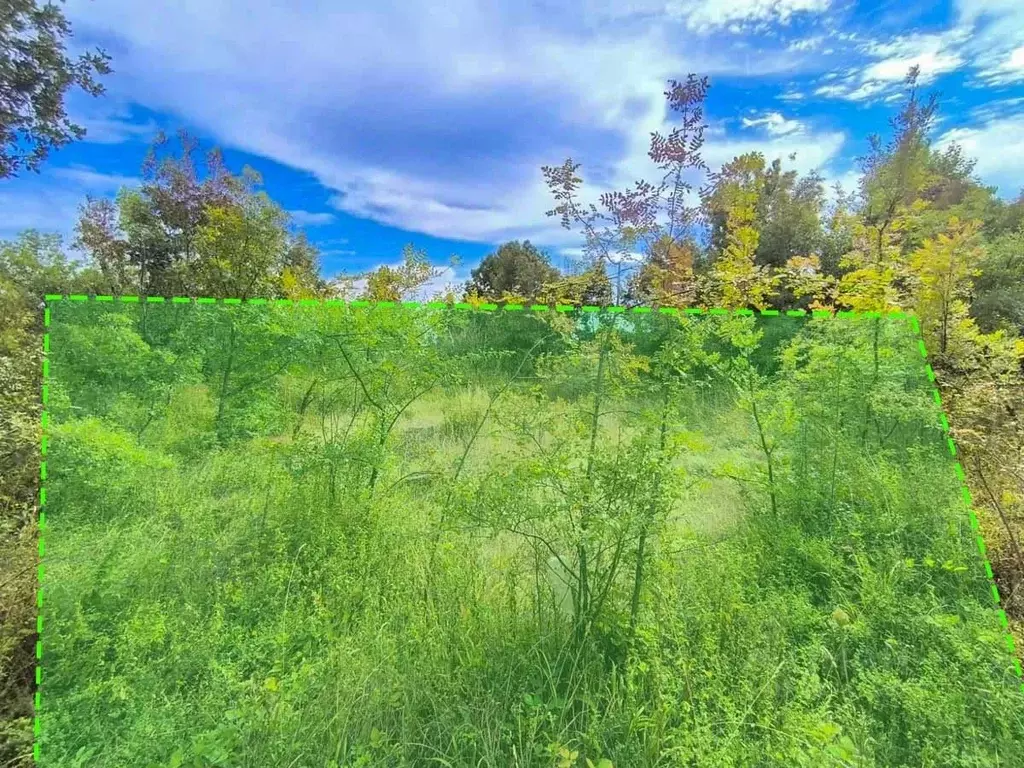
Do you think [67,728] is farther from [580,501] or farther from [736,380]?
[736,380]

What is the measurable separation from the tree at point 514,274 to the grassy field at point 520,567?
0.95 ft

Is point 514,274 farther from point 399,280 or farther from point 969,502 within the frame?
point 969,502

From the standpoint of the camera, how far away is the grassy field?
153 centimetres

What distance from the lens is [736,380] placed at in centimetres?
267

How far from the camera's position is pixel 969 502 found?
2.44 meters

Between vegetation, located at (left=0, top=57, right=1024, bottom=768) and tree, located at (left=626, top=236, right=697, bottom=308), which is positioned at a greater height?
tree, located at (left=626, top=236, right=697, bottom=308)

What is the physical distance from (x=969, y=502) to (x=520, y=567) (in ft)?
7.56

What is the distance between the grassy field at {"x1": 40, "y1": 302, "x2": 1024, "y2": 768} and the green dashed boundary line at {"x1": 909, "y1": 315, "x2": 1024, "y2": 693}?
40mm

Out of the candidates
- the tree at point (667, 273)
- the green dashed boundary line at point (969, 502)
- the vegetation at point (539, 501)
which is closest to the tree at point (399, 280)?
the vegetation at point (539, 501)

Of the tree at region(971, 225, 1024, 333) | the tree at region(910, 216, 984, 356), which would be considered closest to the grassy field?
the tree at region(910, 216, 984, 356)

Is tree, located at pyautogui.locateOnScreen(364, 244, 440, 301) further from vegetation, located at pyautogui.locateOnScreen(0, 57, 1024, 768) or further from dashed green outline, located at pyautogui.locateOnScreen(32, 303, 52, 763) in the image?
dashed green outline, located at pyautogui.locateOnScreen(32, 303, 52, 763)

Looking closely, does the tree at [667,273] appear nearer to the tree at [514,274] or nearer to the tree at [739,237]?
the tree at [739,237]

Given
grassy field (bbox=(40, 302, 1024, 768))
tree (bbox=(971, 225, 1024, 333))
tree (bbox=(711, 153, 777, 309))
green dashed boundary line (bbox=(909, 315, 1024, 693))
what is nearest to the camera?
grassy field (bbox=(40, 302, 1024, 768))

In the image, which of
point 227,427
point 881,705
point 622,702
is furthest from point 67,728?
point 881,705
